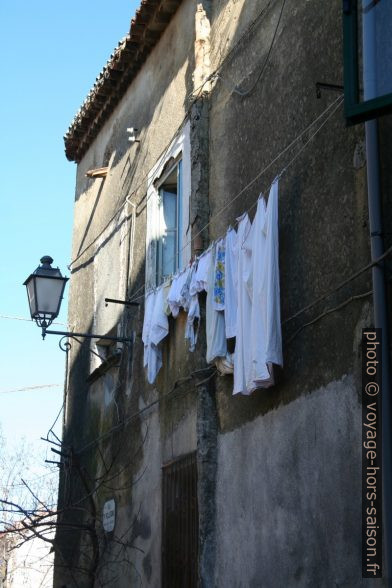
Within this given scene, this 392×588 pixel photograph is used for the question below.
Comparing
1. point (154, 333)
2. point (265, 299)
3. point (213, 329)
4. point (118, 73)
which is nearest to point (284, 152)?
point (265, 299)

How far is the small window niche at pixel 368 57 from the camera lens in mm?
5660

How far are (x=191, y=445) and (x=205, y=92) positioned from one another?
376cm

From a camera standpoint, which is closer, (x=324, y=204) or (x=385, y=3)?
(x=385, y=3)

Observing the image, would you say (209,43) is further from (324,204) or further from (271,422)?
(271,422)

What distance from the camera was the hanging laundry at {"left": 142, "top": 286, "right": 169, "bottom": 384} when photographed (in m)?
10.4

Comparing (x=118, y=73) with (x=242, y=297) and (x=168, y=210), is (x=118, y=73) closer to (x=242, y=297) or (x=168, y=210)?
(x=168, y=210)

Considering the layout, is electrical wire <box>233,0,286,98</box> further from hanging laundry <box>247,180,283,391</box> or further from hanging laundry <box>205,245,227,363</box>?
hanging laundry <box>205,245,227,363</box>

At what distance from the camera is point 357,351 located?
6.73 m

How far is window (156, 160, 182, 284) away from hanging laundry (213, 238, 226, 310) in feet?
6.19

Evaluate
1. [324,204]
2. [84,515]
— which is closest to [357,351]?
[324,204]

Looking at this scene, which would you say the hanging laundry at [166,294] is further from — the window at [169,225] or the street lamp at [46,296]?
the street lamp at [46,296]

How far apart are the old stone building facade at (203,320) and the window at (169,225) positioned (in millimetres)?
50

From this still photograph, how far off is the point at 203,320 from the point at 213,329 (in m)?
0.66

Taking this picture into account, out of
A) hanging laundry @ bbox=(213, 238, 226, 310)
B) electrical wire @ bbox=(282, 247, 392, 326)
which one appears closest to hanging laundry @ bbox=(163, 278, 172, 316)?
hanging laundry @ bbox=(213, 238, 226, 310)
